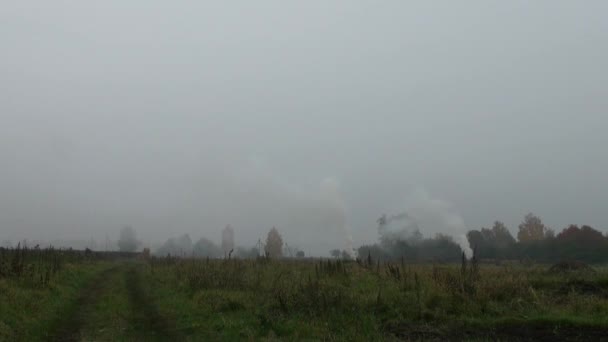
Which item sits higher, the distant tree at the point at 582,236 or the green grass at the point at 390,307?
the distant tree at the point at 582,236

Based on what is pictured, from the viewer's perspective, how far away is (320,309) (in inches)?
638

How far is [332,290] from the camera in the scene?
18922 mm

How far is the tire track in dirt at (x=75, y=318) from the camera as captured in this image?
13.9m

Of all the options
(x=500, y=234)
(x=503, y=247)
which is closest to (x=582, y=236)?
(x=503, y=247)

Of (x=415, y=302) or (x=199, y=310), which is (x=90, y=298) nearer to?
(x=199, y=310)

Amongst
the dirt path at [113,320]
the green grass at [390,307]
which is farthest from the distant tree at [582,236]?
the dirt path at [113,320]

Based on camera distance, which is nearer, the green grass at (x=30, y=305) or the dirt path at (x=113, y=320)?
the dirt path at (x=113, y=320)

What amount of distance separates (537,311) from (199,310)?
408 inches

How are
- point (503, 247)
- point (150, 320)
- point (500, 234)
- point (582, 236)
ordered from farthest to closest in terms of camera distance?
point (500, 234) → point (503, 247) → point (582, 236) → point (150, 320)

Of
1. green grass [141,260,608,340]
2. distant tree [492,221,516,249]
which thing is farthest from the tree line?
green grass [141,260,608,340]

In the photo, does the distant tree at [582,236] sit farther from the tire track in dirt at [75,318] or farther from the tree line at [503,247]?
the tire track in dirt at [75,318]

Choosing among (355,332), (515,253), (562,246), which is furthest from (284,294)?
(515,253)

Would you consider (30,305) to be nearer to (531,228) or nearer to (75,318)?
(75,318)

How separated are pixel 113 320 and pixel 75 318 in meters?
1.66
